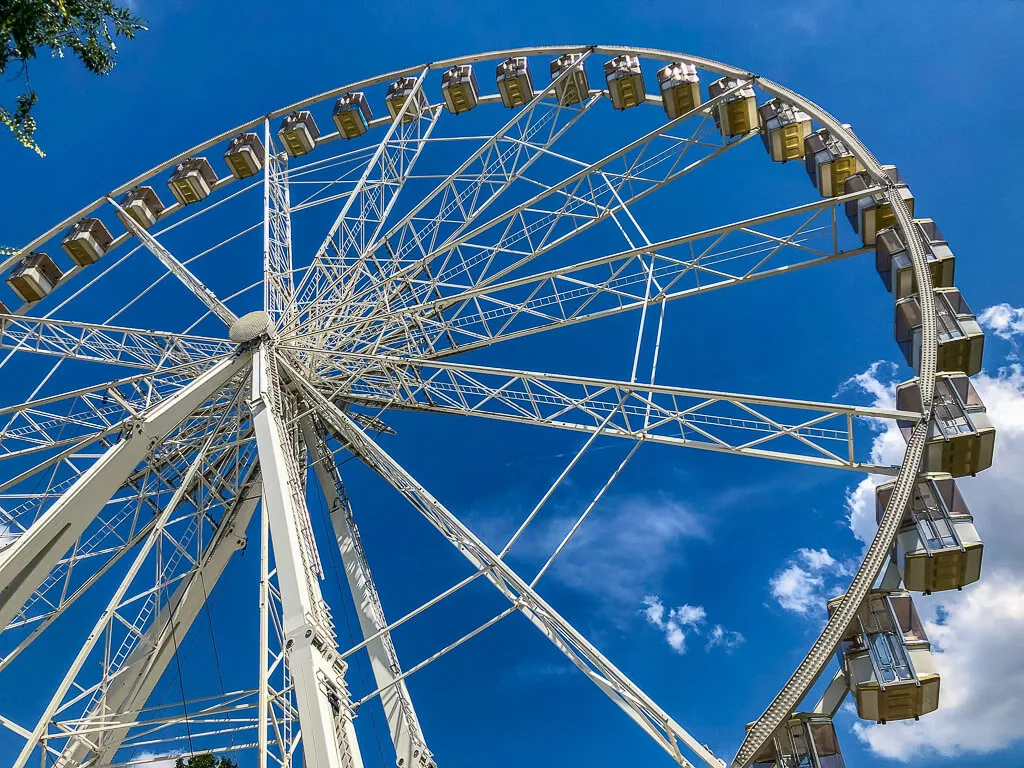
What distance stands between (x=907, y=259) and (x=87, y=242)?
17.1 m

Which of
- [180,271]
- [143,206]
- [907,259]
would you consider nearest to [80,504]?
[180,271]

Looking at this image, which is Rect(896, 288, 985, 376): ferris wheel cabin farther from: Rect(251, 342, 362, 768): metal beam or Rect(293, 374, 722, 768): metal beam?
Rect(251, 342, 362, 768): metal beam

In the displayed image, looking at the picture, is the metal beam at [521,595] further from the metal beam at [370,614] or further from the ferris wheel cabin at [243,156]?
the ferris wheel cabin at [243,156]

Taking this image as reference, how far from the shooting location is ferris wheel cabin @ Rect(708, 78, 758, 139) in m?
16.2

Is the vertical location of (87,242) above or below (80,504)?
above

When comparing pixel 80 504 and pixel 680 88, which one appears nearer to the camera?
pixel 80 504

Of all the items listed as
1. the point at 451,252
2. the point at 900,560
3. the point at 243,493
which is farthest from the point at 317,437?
the point at 900,560

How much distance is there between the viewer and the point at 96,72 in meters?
8.76

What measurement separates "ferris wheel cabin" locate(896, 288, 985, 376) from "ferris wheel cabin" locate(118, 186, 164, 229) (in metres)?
16.2

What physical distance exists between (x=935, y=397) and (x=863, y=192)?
14.2ft

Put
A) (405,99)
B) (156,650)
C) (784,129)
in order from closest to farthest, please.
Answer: (156,650) → (784,129) → (405,99)

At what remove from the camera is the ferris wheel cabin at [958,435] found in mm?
10312

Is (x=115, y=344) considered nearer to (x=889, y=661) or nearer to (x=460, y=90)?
(x=460, y=90)

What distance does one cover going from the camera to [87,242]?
1919 cm
